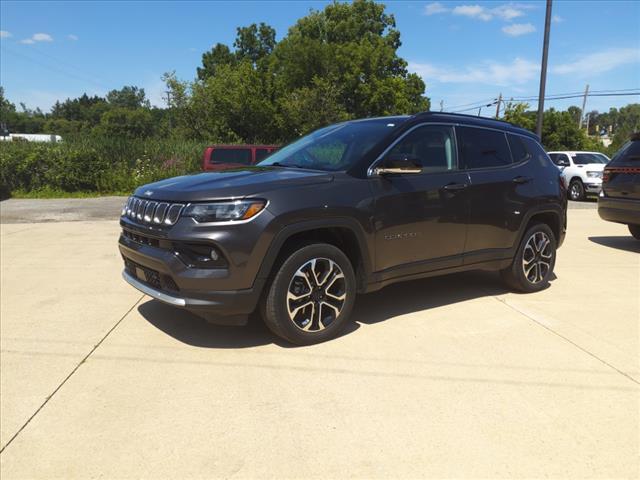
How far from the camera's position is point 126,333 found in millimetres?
4098

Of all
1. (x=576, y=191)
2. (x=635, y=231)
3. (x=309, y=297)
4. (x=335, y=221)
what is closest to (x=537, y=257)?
(x=335, y=221)

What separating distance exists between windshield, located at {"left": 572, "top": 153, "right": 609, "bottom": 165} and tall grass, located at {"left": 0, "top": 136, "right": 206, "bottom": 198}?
14.0 metres

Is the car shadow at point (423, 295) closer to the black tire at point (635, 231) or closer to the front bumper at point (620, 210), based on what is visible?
the front bumper at point (620, 210)

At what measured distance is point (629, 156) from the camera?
777 cm

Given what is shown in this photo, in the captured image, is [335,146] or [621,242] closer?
[335,146]

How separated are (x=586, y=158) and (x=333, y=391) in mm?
17411

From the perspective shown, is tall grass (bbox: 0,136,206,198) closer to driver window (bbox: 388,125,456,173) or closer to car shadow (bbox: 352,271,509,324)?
car shadow (bbox: 352,271,509,324)

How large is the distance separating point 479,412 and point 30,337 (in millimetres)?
3480

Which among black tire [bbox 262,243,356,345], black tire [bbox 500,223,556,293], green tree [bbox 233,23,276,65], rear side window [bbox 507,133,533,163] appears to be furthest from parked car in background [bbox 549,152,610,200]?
green tree [bbox 233,23,276,65]

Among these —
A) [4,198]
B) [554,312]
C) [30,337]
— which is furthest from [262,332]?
[4,198]

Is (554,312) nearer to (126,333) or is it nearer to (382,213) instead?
(382,213)

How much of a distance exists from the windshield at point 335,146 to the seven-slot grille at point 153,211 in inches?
48.1

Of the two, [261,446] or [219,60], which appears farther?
[219,60]

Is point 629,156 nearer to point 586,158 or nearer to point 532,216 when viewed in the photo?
point 532,216
